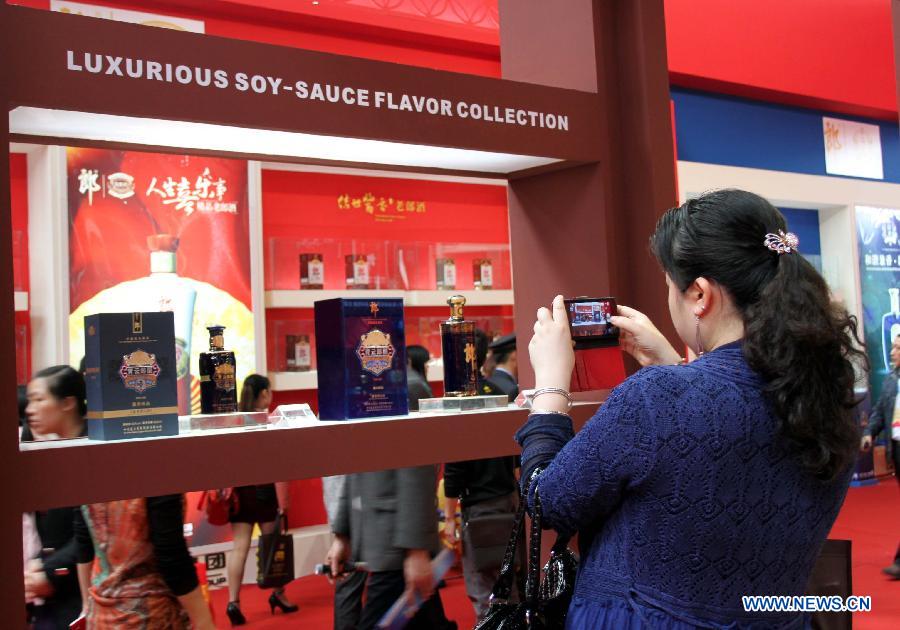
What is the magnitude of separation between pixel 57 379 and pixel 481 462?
6.37 ft

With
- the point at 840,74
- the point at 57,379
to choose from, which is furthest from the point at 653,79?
the point at 840,74

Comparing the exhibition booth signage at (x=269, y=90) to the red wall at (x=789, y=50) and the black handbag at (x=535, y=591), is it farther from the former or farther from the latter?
the red wall at (x=789, y=50)

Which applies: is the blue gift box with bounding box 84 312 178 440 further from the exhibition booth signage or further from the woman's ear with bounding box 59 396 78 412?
the woman's ear with bounding box 59 396 78 412

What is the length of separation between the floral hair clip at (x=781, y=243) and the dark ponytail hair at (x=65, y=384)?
216cm

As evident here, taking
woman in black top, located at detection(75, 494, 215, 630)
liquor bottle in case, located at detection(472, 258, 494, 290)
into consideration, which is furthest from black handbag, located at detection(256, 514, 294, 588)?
liquor bottle in case, located at detection(472, 258, 494, 290)

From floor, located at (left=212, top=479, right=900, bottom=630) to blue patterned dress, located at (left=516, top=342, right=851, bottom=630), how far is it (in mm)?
3979

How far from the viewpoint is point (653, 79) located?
2.57 metres

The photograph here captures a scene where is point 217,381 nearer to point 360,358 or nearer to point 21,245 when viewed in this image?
point 360,358

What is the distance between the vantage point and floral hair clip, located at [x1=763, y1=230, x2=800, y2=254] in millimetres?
1367

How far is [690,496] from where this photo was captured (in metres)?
1.30

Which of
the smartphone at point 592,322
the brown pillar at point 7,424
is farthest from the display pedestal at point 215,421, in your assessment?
the smartphone at point 592,322

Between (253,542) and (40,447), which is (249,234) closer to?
(253,542)

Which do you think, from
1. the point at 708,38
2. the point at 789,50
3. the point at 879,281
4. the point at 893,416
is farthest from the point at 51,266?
the point at 879,281

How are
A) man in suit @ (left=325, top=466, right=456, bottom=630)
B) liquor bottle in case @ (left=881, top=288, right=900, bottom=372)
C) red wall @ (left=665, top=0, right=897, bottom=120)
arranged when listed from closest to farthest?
1. man in suit @ (left=325, top=466, right=456, bottom=630)
2. red wall @ (left=665, top=0, right=897, bottom=120)
3. liquor bottle in case @ (left=881, top=288, right=900, bottom=372)
